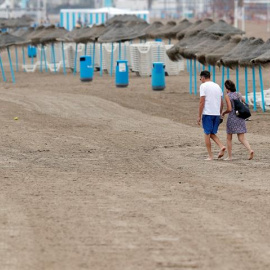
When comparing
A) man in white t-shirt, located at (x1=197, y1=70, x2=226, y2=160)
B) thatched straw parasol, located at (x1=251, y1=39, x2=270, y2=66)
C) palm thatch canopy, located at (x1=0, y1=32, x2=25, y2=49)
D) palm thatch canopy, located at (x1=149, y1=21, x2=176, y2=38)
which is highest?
palm thatch canopy, located at (x1=149, y1=21, x2=176, y2=38)

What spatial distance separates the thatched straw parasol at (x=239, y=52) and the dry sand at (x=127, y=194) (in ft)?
5.76

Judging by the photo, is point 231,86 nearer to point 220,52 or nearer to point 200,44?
point 220,52

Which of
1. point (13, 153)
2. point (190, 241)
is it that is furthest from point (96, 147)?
point (190, 241)

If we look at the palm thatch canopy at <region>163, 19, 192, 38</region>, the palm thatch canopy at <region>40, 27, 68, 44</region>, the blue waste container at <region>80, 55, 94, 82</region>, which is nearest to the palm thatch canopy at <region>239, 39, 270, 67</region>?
the blue waste container at <region>80, 55, 94, 82</region>

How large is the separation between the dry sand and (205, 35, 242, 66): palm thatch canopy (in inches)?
110

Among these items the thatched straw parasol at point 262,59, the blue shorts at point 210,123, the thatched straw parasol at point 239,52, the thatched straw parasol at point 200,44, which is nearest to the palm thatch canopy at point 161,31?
the thatched straw parasol at point 200,44

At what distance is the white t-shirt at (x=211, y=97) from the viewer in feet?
51.0

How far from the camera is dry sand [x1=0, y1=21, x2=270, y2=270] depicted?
28.7 ft

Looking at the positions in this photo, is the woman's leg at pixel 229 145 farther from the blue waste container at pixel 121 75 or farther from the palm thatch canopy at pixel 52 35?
the palm thatch canopy at pixel 52 35

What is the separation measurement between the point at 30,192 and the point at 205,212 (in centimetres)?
262

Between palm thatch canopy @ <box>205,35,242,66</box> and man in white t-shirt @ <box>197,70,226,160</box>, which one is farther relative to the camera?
palm thatch canopy @ <box>205,35,242,66</box>

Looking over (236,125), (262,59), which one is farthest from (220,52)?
(236,125)

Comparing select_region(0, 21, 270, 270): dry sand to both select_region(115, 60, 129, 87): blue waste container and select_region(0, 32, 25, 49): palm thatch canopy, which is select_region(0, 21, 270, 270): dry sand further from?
select_region(0, 32, 25, 49): palm thatch canopy

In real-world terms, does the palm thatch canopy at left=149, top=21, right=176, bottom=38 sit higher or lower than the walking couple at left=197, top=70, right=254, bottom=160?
higher
